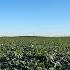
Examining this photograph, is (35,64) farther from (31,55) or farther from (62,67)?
(31,55)

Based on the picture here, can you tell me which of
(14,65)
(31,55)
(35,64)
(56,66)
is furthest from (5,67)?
(31,55)

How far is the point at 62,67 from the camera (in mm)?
14938

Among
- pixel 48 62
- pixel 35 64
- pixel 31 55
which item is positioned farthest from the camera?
pixel 31 55

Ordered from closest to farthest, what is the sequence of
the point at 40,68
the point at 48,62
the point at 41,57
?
the point at 40,68
the point at 48,62
the point at 41,57

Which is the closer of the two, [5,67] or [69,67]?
[69,67]

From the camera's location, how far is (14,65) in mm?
15750

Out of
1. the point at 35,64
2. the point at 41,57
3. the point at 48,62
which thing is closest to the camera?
the point at 35,64

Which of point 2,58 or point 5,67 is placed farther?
point 2,58

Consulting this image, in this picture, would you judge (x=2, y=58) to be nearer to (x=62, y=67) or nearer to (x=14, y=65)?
(x=14, y=65)

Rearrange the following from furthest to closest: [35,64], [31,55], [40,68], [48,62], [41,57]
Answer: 1. [31,55]
2. [41,57]
3. [48,62]
4. [35,64]
5. [40,68]

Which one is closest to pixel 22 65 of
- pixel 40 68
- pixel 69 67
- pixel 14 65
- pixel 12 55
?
Answer: pixel 14 65

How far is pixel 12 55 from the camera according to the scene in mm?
19766

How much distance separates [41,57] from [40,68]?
434 cm

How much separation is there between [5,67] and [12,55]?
13.5ft
